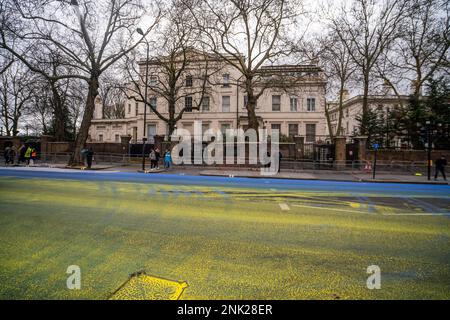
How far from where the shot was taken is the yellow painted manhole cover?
8.97ft

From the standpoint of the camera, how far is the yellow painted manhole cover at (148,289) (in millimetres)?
2734

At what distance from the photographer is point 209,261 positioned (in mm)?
3652

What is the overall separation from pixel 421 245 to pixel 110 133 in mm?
57053

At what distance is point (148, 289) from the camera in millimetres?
2879

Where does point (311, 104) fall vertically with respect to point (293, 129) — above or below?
above

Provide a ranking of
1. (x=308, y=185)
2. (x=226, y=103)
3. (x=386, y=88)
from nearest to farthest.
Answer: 1. (x=308, y=185)
2. (x=386, y=88)
3. (x=226, y=103)

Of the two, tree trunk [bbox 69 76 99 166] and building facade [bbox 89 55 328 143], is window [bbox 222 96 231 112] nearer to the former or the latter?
building facade [bbox 89 55 328 143]

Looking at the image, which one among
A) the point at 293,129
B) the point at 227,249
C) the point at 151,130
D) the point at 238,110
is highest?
the point at 238,110

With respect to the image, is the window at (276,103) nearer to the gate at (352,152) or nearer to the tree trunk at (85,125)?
the gate at (352,152)

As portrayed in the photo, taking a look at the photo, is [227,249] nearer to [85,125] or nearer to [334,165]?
[334,165]

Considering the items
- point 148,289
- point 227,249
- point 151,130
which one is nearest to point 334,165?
point 227,249

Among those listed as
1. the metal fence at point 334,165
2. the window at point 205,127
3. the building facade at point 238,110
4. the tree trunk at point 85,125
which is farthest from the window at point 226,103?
the tree trunk at point 85,125
